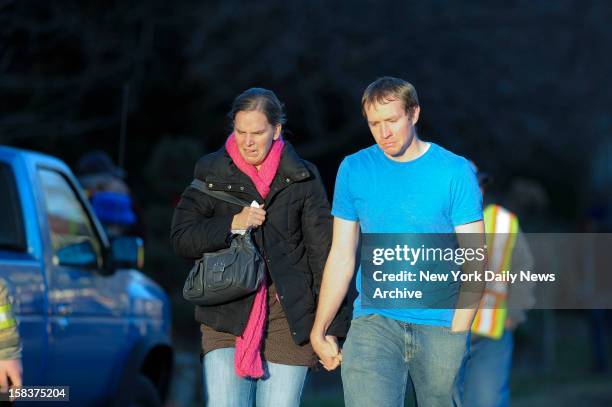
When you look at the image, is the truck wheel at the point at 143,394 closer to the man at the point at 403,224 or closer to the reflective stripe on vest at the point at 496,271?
the reflective stripe on vest at the point at 496,271

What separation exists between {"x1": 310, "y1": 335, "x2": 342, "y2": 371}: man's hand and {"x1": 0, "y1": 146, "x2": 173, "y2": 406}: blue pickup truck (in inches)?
57.6

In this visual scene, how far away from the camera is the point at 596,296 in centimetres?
2005

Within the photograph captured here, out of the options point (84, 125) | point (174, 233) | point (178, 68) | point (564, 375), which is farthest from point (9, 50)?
point (564, 375)

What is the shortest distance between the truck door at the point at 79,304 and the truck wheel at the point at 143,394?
0.74 ft

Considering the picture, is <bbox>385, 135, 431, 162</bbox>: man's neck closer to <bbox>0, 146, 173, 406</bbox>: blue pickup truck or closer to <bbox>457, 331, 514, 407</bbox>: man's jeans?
<bbox>0, 146, 173, 406</bbox>: blue pickup truck

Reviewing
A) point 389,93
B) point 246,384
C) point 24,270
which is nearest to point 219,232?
point 246,384

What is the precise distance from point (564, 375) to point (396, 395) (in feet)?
39.6

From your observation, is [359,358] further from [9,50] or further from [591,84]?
[591,84]

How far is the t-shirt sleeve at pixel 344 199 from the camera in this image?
554cm

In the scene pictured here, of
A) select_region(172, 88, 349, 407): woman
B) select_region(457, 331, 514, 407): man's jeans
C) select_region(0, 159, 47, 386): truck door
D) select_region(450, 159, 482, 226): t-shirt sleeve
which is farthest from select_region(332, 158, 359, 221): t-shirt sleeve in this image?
select_region(457, 331, 514, 407): man's jeans

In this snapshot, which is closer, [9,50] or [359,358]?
[359,358]

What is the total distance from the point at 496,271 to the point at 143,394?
2.13m

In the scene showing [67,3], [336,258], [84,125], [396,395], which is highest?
[67,3]

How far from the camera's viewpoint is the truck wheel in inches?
298
